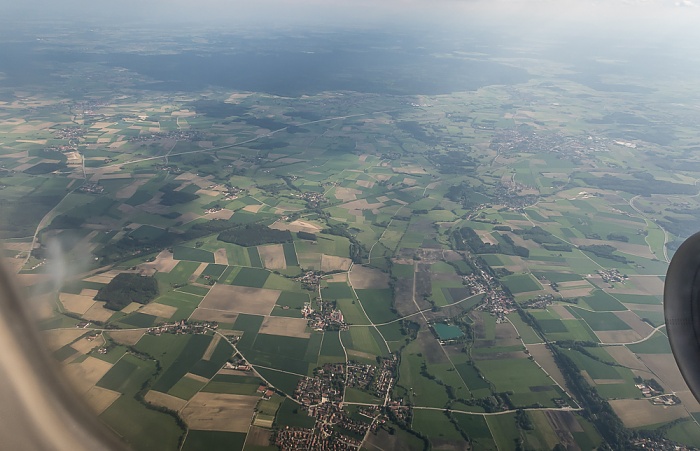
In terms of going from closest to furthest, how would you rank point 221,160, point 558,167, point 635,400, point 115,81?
1. point 635,400
2. point 221,160
3. point 558,167
4. point 115,81

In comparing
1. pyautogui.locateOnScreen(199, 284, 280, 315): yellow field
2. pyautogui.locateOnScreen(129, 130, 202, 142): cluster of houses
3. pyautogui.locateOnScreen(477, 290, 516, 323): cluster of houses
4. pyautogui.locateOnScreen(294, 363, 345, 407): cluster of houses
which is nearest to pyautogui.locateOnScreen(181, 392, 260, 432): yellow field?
pyautogui.locateOnScreen(294, 363, 345, 407): cluster of houses

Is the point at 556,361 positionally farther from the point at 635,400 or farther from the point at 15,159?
the point at 15,159

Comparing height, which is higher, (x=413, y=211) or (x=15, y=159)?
(x=15, y=159)

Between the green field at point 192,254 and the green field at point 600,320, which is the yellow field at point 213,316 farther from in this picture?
the green field at point 600,320

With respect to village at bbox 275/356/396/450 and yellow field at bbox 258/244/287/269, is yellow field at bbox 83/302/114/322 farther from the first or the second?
village at bbox 275/356/396/450

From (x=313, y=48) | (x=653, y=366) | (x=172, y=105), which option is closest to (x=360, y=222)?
(x=653, y=366)

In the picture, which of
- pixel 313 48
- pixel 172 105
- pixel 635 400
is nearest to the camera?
pixel 635 400

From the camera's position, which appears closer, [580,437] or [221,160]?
[580,437]

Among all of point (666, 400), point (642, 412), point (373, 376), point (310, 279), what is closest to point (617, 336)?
point (666, 400)
